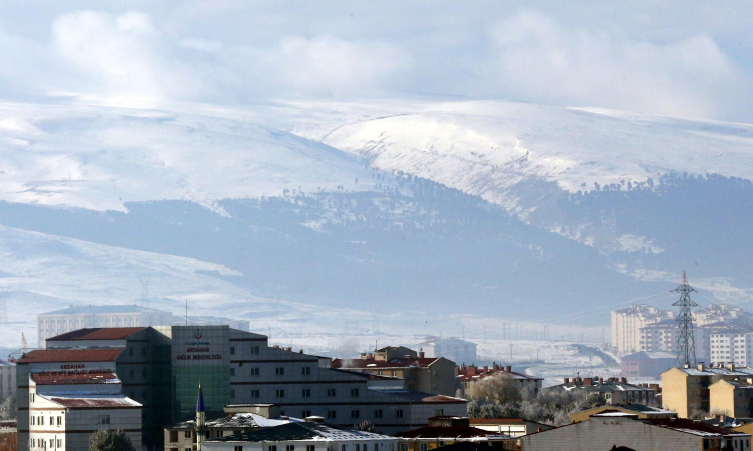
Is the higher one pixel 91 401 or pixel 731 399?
pixel 91 401

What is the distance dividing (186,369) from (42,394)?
11849 mm

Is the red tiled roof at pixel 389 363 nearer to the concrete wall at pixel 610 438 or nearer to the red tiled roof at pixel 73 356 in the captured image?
the red tiled roof at pixel 73 356

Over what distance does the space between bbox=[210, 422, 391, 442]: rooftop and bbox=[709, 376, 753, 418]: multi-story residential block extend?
6308 centimetres

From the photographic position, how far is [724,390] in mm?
140875

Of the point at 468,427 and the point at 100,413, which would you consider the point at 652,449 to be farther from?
the point at 100,413

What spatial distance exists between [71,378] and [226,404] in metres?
11.2

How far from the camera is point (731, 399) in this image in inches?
5468

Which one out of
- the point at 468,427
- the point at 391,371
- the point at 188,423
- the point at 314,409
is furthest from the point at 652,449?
the point at 391,371

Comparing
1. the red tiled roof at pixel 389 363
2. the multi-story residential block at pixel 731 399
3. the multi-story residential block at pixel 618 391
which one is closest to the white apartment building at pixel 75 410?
the red tiled roof at pixel 389 363

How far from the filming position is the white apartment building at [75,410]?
3696 inches

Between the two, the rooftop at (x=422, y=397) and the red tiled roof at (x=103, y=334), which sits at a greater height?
the red tiled roof at (x=103, y=334)

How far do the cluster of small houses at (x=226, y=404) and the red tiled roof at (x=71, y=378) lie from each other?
0.06 metres

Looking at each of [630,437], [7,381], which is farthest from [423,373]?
[630,437]

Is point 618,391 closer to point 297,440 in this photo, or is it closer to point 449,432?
point 449,432
